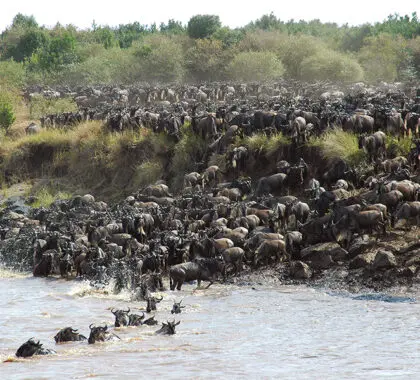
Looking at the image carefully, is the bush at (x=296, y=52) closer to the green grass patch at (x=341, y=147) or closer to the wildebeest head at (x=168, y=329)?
the green grass patch at (x=341, y=147)

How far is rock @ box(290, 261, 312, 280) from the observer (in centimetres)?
1864

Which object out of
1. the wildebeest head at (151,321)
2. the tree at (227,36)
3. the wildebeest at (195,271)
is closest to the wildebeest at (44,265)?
the wildebeest at (195,271)

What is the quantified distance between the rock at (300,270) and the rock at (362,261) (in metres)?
0.89

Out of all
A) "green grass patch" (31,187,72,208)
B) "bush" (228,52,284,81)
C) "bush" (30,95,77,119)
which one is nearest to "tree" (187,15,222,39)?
"bush" (228,52,284,81)

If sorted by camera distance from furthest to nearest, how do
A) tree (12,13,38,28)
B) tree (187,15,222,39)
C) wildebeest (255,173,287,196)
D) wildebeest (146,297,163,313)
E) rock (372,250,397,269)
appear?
tree (12,13,38,28) → tree (187,15,222,39) → wildebeest (255,173,287,196) → rock (372,250,397,269) → wildebeest (146,297,163,313)

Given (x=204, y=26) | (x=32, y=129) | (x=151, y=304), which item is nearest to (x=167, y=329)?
(x=151, y=304)

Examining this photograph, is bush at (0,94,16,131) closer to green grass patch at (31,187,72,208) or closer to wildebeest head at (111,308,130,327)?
green grass patch at (31,187,72,208)

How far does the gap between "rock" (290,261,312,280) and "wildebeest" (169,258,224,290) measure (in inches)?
58.8

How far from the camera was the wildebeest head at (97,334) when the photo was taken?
14055 mm

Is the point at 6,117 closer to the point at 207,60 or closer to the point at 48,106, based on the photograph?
the point at 48,106

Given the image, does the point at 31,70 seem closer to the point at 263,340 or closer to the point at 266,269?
the point at 266,269

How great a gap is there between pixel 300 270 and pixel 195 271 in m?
2.19

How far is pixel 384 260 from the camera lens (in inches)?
698

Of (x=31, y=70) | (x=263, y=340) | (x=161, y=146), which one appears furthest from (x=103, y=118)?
(x=31, y=70)
